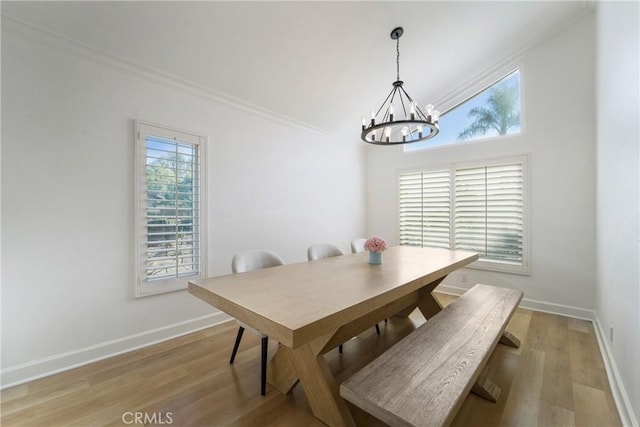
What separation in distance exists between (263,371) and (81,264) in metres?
1.74

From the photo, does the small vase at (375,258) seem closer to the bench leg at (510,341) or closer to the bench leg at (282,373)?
the bench leg at (282,373)

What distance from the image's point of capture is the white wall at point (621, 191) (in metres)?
1.53

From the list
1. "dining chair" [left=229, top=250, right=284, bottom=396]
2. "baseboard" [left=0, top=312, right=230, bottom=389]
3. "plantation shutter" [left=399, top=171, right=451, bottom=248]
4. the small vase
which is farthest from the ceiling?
"baseboard" [left=0, top=312, right=230, bottom=389]

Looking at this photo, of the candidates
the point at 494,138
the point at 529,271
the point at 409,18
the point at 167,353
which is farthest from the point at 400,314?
the point at 409,18

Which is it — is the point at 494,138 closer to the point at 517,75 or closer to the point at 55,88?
the point at 517,75

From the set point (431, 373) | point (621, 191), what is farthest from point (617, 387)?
point (431, 373)

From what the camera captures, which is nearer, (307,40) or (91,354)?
(91,354)

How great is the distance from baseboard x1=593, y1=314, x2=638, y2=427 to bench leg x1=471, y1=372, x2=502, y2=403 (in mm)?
615

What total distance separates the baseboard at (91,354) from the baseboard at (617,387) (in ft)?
10.8

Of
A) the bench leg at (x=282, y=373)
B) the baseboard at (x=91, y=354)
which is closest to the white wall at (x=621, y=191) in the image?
the bench leg at (x=282, y=373)

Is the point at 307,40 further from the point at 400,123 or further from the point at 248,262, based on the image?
the point at 248,262

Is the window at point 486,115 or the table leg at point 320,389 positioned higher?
the window at point 486,115

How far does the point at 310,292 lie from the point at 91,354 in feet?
6.88

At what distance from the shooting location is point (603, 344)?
7.82ft
